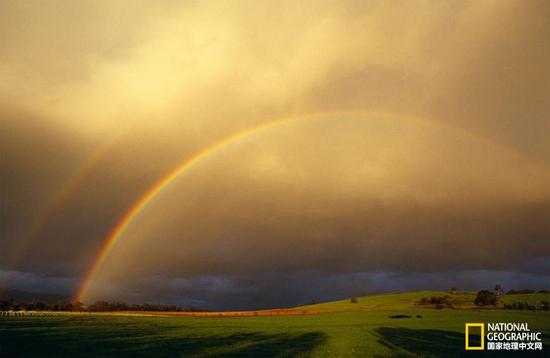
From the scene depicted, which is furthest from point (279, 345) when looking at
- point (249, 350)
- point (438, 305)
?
point (438, 305)

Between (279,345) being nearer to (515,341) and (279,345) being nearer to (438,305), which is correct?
(515,341)

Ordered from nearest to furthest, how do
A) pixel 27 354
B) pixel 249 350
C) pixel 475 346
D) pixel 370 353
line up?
pixel 27 354 < pixel 370 353 < pixel 249 350 < pixel 475 346

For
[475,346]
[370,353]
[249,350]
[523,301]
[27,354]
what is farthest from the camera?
[523,301]

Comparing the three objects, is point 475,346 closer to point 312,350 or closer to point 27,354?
point 312,350

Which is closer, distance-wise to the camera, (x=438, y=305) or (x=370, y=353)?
(x=370, y=353)

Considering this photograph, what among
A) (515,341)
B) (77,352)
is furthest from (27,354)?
(515,341)

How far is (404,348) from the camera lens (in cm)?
5244

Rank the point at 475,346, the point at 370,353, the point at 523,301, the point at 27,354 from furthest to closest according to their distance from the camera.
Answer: the point at 523,301 < the point at 475,346 < the point at 370,353 < the point at 27,354

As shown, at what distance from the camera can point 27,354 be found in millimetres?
43312

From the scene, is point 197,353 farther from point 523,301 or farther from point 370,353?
point 523,301

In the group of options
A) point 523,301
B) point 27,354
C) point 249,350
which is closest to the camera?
point 27,354

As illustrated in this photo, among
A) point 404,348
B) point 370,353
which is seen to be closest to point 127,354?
point 370,353

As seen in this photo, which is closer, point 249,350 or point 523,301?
point 249,350

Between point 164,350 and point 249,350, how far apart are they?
8932 millimetres
